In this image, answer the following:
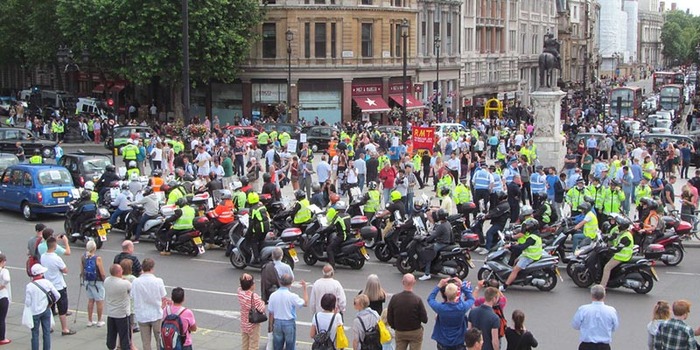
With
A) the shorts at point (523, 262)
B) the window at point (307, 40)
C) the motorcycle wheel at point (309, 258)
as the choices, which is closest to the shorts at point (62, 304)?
the motorcycle wheel at point (309, 258)

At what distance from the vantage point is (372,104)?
58.9m

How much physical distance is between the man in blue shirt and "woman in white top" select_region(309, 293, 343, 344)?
2960mm

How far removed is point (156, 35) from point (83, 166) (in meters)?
22.7

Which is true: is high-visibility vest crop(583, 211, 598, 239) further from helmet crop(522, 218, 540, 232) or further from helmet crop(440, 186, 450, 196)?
helmet crop(440, 186, 450, 196)

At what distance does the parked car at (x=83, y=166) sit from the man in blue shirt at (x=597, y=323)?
62.4 feet

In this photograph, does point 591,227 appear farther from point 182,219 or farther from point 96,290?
point 96,290

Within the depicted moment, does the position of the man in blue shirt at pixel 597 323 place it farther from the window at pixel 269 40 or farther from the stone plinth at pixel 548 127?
the window at pixel 269 40

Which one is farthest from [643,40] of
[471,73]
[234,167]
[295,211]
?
[295,211]

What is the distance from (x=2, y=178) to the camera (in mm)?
25875

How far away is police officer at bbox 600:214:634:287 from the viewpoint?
54.5 feet

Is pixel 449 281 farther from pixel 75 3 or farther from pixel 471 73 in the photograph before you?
pixel 471 73

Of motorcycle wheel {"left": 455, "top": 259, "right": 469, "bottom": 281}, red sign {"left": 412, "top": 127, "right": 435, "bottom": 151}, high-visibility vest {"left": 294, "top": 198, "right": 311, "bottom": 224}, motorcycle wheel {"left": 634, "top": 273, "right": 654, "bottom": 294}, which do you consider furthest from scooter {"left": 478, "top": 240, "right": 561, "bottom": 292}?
red sign {"left": 412, "top": 127, "right": 435, "bottom": 151}

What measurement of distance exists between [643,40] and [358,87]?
14293cm

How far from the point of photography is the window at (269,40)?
56844 millimetres
